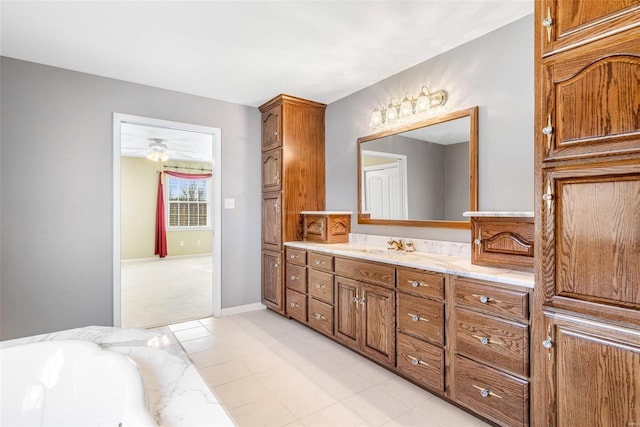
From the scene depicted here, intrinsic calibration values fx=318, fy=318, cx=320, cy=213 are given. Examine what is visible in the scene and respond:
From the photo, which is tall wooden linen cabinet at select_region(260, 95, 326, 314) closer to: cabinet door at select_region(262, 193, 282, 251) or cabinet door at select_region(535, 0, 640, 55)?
cabinet door at select_region(262, 193, 282, 251)

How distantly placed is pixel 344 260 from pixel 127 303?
10.4 ft

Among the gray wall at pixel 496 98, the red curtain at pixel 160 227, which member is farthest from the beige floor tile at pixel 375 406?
the red curtain at pixel 160 227

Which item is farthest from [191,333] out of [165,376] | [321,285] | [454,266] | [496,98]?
[496,98]

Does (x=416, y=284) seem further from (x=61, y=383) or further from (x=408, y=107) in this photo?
(x=61, y=383)

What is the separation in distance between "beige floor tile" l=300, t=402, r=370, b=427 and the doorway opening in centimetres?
212

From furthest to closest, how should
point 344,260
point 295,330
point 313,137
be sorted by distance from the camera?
point 313,137, point 295,330, point 344,260

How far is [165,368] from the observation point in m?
1.27

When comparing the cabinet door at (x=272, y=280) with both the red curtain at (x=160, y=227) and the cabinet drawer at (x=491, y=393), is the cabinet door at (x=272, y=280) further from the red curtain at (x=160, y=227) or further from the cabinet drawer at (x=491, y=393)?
the red curtain at (x=160, y=227)

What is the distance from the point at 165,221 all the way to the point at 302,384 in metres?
6.83

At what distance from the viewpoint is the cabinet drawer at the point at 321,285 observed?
2887 millimetres

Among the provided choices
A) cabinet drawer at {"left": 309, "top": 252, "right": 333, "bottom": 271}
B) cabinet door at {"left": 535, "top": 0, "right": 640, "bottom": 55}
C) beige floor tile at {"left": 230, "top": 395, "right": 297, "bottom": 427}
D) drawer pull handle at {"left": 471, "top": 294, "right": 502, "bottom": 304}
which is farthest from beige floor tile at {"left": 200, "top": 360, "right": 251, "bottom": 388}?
cabinet door at {"left": 535, "top": 0, "right": 640, "bottom": 55}

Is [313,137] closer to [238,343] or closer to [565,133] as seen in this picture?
[238,343]

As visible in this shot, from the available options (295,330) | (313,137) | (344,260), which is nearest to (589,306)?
(344,260)

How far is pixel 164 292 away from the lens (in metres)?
4.74
